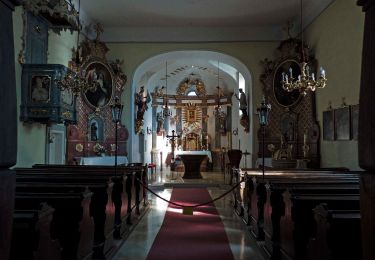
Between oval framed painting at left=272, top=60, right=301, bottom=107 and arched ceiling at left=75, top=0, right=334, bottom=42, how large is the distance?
4.44 feet

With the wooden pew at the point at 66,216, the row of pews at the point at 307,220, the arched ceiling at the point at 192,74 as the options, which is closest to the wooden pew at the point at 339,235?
the row of pews at the point at 307,220

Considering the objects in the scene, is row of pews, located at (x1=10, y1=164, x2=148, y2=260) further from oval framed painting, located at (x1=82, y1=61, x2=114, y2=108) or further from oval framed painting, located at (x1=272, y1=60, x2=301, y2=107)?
oval framed painting, located at (x1=272, y1=60, x2=301, y2=107)

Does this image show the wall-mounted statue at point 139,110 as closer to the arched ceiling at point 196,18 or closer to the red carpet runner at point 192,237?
the arched ceiling at point 196,18

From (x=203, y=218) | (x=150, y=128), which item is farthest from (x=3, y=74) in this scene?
(x=150, y=128)

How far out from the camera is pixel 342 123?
29.3 ft

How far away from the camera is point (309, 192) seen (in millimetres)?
4133

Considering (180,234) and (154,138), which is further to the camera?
(154,138)

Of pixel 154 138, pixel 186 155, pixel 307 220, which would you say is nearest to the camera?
pixel 307 220

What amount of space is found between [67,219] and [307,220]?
8.46 ft

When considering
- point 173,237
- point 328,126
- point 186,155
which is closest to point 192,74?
point 186,155

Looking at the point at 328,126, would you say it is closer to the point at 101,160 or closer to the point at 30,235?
the point at 101,160

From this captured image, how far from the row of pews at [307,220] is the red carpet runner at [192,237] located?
0.63 meters

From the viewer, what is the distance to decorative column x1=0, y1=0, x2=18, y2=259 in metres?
1.29

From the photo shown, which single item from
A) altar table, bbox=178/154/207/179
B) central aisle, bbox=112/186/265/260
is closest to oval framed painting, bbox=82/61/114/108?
altar table, bbox=178/154/207/179
